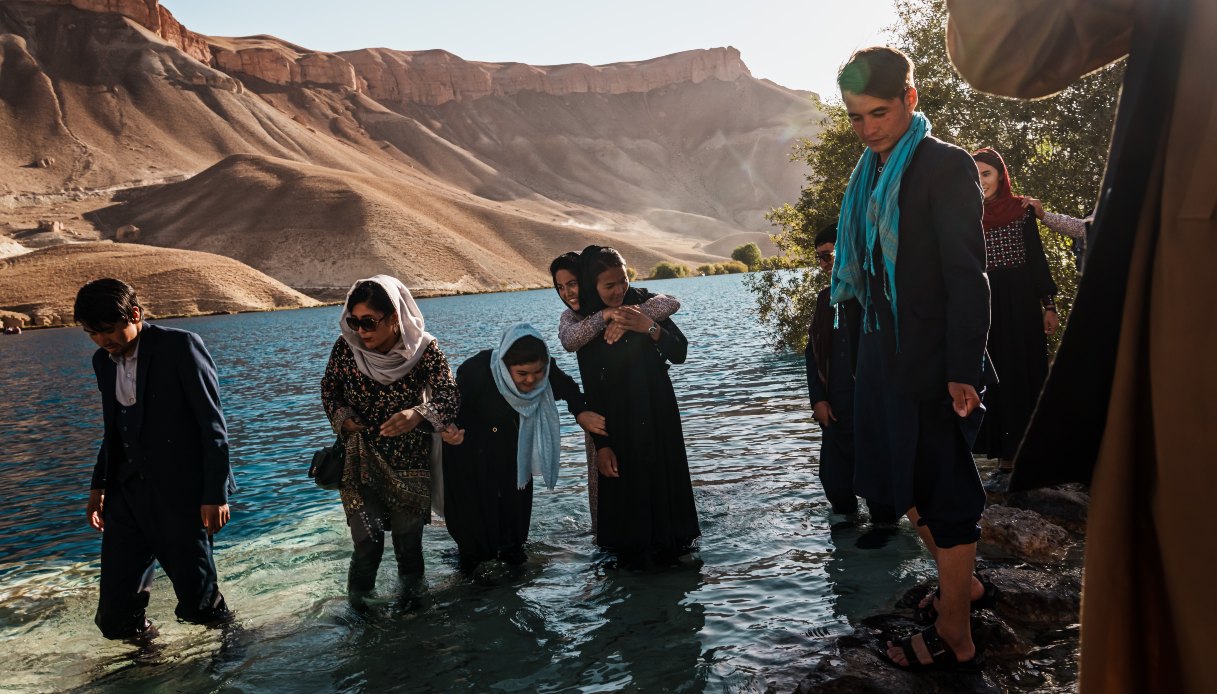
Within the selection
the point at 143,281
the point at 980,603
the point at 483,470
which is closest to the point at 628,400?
the point at 483,470

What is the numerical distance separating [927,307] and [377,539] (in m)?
3.45

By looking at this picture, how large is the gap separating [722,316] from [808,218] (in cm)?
1989

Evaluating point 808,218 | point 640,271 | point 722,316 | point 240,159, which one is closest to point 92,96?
point 240,159

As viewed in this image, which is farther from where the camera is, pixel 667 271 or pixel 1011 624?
pixel 667 271

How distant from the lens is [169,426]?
4500 millimetres

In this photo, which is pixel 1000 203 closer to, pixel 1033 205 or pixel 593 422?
pixel 1033 205

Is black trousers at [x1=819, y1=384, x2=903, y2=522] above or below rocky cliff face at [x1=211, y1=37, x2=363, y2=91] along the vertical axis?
below

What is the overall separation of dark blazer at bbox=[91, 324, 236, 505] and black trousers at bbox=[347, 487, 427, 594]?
78 cm

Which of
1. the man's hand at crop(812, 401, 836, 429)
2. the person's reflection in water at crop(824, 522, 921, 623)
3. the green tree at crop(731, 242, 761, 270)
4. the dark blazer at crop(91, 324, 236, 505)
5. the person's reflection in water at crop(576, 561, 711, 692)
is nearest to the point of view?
the person's reflection in water at crop(576, 561, 711, 692)

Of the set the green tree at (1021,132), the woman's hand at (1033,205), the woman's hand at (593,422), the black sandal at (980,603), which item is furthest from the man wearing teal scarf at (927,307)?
the green tree at (1021,132)

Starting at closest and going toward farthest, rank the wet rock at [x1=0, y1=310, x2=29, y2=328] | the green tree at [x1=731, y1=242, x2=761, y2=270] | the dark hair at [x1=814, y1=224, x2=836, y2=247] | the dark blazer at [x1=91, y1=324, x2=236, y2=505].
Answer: the dark blazer at [x1=91, y1=324, x2=236, y2=505], the dark hair at [x1=814, y1=224, x2=836, y2=247], the wet rock at [x1=0, y1=310, x2=29, y2=328], the green tree at [x1=731, y1=242, x2=761, y2=270]

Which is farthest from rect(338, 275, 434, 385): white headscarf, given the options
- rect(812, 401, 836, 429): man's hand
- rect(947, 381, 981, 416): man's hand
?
rect(947, 381, 981, 416): man's hand

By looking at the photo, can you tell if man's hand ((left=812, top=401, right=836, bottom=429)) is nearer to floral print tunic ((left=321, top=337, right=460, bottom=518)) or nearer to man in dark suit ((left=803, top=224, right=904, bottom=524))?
man in dark suit ((left=803, top=224, right=904, bottom=524))

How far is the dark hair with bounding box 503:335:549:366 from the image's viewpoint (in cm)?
547
